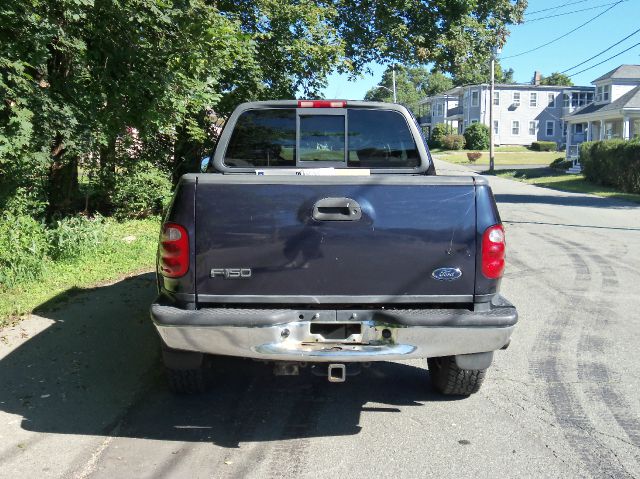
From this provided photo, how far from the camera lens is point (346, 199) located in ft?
11.8

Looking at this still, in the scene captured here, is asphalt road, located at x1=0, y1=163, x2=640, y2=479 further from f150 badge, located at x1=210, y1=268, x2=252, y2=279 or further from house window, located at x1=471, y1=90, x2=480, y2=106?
house window, located at x1=471, y1=90, x2=480, y2=106

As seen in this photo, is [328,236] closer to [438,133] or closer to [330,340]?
[330,340]

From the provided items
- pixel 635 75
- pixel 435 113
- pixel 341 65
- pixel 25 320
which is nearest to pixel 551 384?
pixel 25 320

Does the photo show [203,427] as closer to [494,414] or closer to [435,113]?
[494,414]

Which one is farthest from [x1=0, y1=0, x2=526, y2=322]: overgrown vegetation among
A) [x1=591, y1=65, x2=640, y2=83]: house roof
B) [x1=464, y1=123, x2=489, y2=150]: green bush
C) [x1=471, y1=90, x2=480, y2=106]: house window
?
[x1=471, y1=90, x2=480, y2=106]: house window

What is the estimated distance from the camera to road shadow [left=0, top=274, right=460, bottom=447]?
4.04 m

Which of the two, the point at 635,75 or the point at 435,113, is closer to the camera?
the point at 635,75

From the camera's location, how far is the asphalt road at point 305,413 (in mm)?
3562

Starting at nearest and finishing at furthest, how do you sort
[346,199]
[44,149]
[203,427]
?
[346,199]
[203,427]
[44,149]

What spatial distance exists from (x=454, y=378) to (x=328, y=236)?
4.82ft

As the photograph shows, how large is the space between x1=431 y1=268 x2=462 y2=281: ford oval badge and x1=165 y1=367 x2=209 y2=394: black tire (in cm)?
171

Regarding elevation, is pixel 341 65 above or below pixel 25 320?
above

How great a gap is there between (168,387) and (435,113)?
296 feet

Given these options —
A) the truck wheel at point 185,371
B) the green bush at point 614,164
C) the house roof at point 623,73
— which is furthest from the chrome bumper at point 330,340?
the house roof at point 623,73
